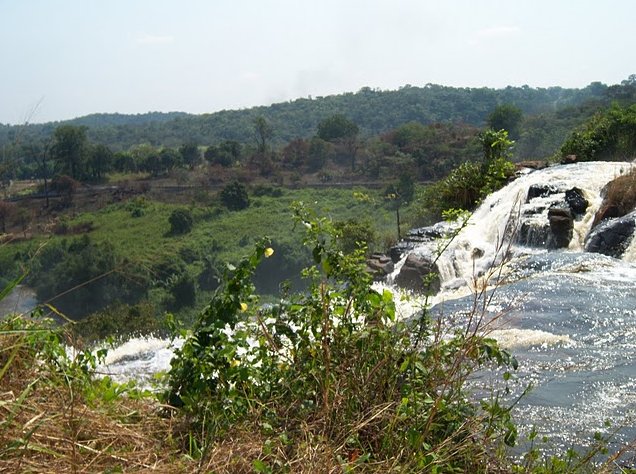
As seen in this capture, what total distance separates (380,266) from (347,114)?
2196 inches

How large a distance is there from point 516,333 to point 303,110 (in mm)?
65265

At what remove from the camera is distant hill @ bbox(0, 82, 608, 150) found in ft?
198

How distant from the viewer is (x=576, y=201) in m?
10.5

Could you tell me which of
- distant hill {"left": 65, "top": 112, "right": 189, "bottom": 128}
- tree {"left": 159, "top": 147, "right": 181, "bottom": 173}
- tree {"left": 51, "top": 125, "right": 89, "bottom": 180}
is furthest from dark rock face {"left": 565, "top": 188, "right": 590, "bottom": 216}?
distant hill {"left": 65, "top": 112, "right": 189, "bottom": 128}

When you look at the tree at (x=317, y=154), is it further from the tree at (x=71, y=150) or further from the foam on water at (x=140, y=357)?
the foam on water at (x=140, y=357)

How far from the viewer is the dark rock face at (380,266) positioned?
10875 millimetres

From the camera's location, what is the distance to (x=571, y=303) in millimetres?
6691

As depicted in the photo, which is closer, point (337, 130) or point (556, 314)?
point (556, 314)

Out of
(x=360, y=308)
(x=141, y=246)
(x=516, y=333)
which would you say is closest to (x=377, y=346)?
(x=360, y=308)

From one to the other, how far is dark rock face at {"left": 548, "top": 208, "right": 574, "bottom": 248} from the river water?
14 centimetres

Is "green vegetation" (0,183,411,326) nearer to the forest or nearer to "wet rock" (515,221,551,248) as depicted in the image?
the forest

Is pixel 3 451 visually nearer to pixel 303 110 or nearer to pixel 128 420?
pixel 128 420

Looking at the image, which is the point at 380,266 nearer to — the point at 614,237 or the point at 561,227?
the point at 561,227

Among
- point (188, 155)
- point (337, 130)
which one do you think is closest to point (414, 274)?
point (188, 155)
